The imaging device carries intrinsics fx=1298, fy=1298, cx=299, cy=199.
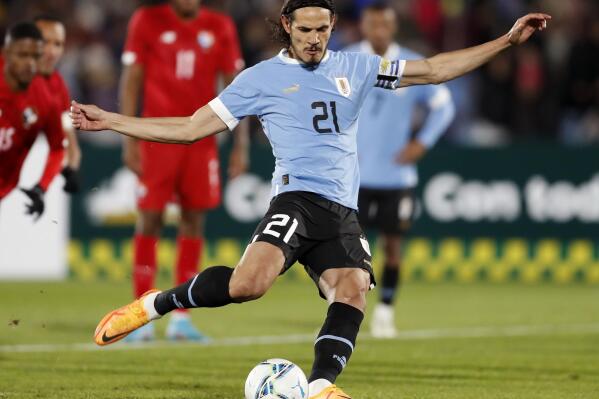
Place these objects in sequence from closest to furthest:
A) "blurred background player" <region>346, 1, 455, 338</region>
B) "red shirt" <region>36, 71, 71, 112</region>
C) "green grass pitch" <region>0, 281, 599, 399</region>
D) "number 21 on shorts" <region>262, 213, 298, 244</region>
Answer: "number 21 on shorts" <region>262, 213, 298, 244</region>
"green grass pitch" <region>0, 281, 599, 399</region>
"red shirt" <region>36, 71, 71, 112</region>
"blurred background player" <region>346, 1, 455, 338</region>

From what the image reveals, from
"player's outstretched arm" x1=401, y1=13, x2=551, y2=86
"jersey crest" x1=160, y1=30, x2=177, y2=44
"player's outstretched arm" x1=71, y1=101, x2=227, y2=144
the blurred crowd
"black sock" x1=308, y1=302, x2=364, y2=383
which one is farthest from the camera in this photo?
the blurred crowd

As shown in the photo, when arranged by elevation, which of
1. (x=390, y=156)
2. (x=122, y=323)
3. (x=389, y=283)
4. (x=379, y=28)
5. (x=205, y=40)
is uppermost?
(x=379, y=28)

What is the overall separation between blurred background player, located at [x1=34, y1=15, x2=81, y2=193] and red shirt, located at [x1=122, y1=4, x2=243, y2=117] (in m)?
0.67

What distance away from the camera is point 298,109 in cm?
670

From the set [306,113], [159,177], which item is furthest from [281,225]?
[159,177]

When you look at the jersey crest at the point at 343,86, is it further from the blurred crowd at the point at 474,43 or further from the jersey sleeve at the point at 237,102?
the blurred crowd at the point at 474,43

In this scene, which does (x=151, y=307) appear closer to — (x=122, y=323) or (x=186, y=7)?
(x=122, y=323)

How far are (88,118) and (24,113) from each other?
8.88 feet

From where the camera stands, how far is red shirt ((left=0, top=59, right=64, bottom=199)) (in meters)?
8.89

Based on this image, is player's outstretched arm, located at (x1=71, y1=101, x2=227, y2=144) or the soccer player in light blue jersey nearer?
player's outstretched arm, located at (x1=71, y1=101, x2=227, y2=144)

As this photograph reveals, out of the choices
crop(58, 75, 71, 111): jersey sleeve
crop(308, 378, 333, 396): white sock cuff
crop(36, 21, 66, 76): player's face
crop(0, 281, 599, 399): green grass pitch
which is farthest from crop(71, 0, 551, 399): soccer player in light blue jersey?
crop(36, 21, 66, 76): player's face

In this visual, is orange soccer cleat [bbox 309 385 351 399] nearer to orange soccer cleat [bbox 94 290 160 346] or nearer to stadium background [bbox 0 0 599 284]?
orange soccer cleat [bbox 94 290 160 346]

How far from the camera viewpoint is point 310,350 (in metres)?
9.21

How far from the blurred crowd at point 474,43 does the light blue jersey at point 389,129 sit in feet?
17.8
